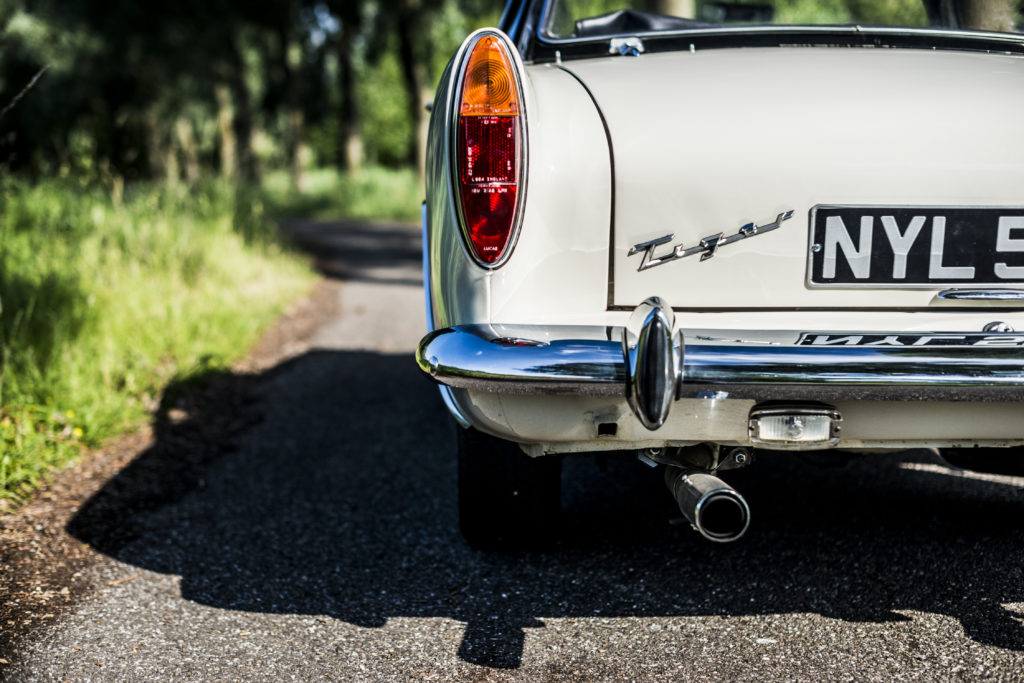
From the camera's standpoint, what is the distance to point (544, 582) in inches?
98.7

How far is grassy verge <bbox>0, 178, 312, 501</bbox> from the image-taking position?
3523mm

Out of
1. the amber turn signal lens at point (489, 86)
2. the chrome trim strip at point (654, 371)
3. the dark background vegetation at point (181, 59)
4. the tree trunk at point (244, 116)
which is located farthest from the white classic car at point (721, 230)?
the tree trunk at point (244, 116)

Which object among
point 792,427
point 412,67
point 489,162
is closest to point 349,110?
point 412,67

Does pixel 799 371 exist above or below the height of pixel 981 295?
below

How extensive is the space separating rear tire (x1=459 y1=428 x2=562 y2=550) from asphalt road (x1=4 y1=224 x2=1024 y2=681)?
0.08 m

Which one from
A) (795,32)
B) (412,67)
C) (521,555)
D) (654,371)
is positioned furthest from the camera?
(412,67)

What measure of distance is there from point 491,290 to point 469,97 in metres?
0.45

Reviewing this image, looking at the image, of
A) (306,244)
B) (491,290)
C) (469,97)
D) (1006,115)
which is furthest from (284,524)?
(306,244)

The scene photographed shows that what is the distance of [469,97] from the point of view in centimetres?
203

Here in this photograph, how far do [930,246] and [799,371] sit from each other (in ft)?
1.79

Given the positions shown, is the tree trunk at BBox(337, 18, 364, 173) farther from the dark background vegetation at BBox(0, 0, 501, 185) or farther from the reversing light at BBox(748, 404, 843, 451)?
the reversing light at BBox(748, 404, 843, 451)

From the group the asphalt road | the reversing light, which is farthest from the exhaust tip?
the asphalt road

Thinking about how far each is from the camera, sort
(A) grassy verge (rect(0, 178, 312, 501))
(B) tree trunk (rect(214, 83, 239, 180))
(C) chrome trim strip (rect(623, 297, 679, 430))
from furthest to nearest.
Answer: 1. (B) tree trunk (rect(214, 83, 239, 180))
2. (A) grassy verge (rect(0, 178, 312, 501))
3. (C) chrome trim strip (rect(623, 297, 679, 430))

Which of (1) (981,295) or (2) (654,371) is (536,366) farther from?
(1) (981,295)
